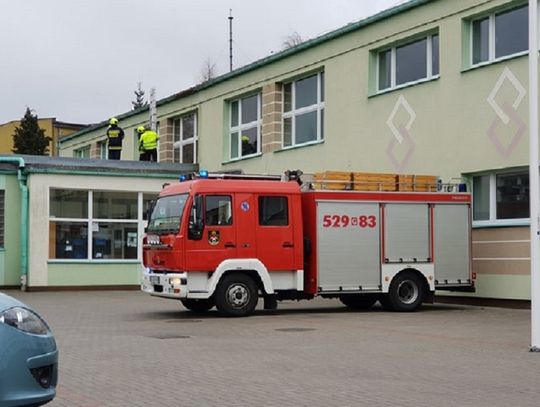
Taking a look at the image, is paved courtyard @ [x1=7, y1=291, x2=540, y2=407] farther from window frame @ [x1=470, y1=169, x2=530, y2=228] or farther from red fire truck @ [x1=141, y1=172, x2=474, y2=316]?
window frame @ [x1=470, y1=169, x2=530, y2=228]

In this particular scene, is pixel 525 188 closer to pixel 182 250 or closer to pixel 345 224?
pixel 345 224

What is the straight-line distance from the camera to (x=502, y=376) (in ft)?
32.1

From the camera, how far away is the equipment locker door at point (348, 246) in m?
17.9

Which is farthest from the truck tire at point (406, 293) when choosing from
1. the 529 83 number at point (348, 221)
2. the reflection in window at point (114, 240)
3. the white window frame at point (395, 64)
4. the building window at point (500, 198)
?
the reflection in window at point (114, 240)

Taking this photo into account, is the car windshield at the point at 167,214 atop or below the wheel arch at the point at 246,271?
atop

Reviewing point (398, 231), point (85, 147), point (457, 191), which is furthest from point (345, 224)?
point (85, 147)

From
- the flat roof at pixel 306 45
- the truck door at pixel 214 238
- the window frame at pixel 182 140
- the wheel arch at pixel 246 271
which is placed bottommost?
the wheel arch at pixel 246 271

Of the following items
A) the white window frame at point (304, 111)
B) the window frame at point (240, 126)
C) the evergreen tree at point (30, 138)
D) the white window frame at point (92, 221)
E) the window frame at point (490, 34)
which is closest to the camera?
the window frame at point (490, 34)

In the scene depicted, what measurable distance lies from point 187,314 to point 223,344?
564cm

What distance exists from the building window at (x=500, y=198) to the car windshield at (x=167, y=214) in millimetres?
7151

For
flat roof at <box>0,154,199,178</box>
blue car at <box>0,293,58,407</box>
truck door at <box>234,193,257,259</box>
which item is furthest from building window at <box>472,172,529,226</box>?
blue car at <box>0,293,58,407</box>

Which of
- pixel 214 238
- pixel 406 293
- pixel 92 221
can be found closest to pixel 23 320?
pixel 214 238

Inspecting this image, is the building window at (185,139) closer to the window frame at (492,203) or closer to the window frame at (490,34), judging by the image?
the window frame at (490,34)

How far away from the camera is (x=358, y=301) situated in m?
20.2
